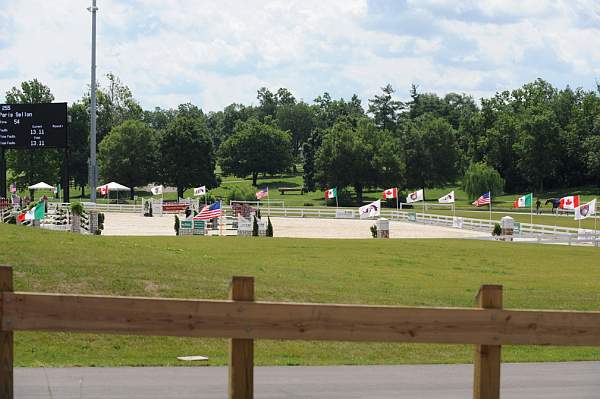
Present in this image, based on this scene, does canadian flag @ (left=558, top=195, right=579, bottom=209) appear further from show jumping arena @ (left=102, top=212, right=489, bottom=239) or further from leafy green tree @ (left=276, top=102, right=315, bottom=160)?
leafy green tree @ (left=276, top=102, right=315, bottom=160)

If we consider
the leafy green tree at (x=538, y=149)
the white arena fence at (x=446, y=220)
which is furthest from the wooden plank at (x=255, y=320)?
the leafy green tree at (x=538, y=149)

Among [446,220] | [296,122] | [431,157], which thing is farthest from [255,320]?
[296,122]

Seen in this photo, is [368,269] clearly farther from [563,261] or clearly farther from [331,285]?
[563,261]

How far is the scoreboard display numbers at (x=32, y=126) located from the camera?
6288 cm

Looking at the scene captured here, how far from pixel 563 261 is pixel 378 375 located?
26763 millimetres

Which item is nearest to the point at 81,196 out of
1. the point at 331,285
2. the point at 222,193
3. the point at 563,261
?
the point at 222,193

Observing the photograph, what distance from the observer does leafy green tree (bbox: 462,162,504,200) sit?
110 meters

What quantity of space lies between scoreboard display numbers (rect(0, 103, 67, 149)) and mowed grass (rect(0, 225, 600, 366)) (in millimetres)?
28840

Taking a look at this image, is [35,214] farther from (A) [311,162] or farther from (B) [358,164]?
(A) [311,162]

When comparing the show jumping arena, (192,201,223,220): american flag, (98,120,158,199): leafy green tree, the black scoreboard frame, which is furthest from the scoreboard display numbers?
(98,120,158,199): leafy green tree

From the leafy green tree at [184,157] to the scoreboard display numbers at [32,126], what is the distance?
50.8m

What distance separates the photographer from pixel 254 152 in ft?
466

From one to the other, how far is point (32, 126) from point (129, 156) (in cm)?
5281

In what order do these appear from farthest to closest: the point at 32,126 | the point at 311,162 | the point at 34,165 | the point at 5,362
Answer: the point at 311,162
the point at 34,165
the point at 32,126
the point at 5,362
